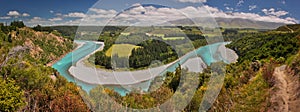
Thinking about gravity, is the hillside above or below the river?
above

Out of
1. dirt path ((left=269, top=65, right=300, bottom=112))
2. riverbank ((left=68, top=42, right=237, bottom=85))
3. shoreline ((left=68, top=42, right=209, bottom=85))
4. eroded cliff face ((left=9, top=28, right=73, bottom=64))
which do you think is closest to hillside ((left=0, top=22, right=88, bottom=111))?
eroded cliff face ((left=9, top=28, right=73, bottom=64))

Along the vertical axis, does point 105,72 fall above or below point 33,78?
below

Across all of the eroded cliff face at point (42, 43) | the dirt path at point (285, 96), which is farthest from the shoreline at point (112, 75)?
the dirt path at point (285, 96)

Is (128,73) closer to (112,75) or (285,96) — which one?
(112,75)

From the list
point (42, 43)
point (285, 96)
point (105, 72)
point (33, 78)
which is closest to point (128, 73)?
point (33, 78)

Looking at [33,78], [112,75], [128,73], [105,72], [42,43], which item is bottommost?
[112,75]

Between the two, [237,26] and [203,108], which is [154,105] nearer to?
[203,108]

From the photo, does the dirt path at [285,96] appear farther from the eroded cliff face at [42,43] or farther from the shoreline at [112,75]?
the eroded cliff face at [42,43]

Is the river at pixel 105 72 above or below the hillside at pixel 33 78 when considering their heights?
below

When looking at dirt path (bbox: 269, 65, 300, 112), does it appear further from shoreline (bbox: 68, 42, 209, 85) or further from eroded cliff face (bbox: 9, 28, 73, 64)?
eroded cliff face (bbox: 9, 28, 73, 64)

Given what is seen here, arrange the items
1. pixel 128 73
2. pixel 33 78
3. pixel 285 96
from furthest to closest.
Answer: pixel 33 78 → pixel 128 73 → pixel 285 96

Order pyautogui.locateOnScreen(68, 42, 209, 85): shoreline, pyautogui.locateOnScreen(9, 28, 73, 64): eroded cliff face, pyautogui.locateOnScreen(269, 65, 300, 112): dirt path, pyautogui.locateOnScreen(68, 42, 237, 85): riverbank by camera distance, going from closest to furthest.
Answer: pyautogui.locateOnScreen(269, 65, 300, 112): dirt path → pyautogui.locateOnScreen(68, 42, 209, 85): shoreline → pyautogui.locateOnScreen(68, 42, 237, 85): riverbank → pyautogui.locateOnScreen(9, 28, 73, 64): eroded cliff face

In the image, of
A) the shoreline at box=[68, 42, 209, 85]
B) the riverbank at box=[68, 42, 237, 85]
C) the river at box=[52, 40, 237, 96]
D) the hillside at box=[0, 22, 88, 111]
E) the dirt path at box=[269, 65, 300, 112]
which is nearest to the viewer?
the dirt path at box=[269, 65, 300, 112]
